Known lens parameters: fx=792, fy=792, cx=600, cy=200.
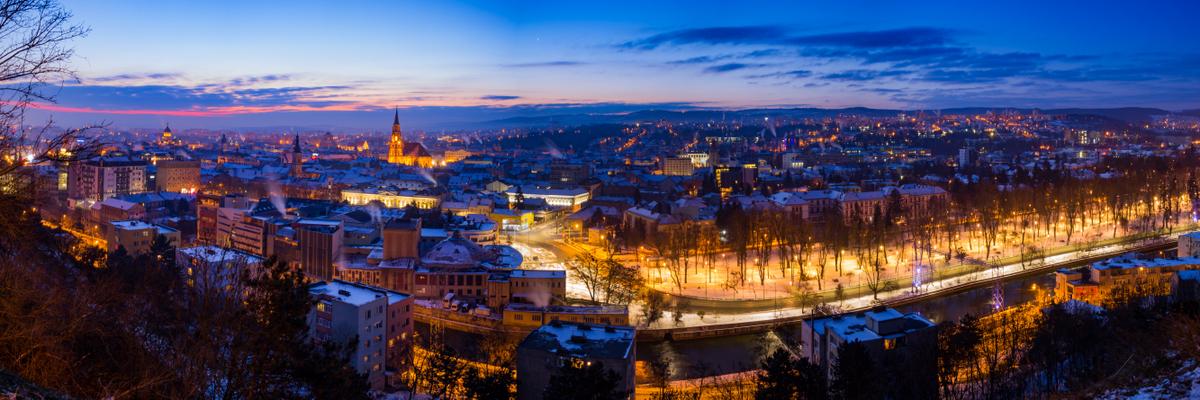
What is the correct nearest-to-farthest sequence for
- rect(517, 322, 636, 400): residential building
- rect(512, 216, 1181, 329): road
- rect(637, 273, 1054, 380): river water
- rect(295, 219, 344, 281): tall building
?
rect(517, 322, 636, 400): residential building, rect(637, 273, 1054, 380): river water, rect(512, 216, 1181, 329): road, rect(295, 219, 344, 281): tall building

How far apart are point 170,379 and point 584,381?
1916mm

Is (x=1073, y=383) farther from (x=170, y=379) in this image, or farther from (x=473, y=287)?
(x=473, y=287)

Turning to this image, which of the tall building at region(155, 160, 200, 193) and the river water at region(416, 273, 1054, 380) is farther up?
the tall building at region(155, 160, 200, 193)

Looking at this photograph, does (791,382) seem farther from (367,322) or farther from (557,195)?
(557,195)

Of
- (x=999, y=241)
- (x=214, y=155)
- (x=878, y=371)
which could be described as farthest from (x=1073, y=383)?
(x=214, y=155)

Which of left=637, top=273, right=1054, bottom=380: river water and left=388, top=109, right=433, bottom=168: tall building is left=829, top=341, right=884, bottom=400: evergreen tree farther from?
left=388, top=109, right=433, bottom=168: tall building

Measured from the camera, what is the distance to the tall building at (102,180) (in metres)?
19.1

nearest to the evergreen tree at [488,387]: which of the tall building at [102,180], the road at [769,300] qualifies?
the road at [769,300]

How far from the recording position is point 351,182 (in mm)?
22375

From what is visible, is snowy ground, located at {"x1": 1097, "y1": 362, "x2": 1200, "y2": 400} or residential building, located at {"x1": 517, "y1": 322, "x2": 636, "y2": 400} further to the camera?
residential building, located at {"x1": 517, "y1": 322, "x2": 636, "y2": 400}

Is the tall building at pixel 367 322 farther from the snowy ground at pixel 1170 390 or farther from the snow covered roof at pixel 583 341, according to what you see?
the snowy ground at pixel 1170 390

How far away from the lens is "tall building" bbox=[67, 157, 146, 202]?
19109mm

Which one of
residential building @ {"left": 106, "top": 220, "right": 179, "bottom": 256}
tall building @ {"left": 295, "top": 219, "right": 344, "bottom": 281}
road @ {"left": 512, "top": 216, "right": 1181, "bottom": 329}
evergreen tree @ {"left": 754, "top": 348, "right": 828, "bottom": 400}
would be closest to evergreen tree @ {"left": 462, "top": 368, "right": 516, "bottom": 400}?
evergreen tree @ {"left": 754, "top": 348, "right": 828, "bottom": 400}

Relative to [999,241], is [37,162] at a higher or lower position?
higher
